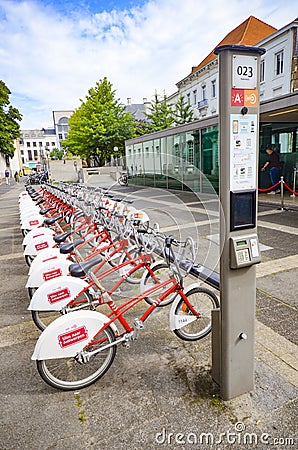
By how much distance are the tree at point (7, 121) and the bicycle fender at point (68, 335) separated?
32.4 m

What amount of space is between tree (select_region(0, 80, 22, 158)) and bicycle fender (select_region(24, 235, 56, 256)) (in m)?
30.0

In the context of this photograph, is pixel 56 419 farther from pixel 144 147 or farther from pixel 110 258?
pixel 144 147

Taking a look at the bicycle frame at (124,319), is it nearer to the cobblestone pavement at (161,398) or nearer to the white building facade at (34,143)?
the cobblestone pavement at (161,398)

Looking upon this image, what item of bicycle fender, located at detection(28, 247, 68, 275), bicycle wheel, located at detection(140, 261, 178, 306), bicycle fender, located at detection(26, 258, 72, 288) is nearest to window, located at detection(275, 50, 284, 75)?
bicycle wheel, located at detection(140, 261, 178, 306)

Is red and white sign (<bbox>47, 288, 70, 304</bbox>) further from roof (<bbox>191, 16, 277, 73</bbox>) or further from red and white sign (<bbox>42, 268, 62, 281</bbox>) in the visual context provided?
roof (<bbox>191, 16, 277, 73</bbox>)

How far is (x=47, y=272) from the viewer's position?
10.6ft

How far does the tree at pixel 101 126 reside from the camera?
1112 inches

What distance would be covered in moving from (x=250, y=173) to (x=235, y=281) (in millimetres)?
667

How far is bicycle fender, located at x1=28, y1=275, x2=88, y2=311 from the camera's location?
2738 mm

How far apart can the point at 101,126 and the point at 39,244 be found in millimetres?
25938

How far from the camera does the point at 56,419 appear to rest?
6.51 feet

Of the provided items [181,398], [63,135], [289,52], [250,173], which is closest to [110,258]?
[181,398]

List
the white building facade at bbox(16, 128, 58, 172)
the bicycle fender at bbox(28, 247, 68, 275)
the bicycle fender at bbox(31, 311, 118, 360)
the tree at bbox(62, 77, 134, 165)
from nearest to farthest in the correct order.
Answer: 1. the bicycle fender at bbox(31, 311, 118, 360)
2. the bicycle fender at bbox(28, 247, 68, 275)
3. the tree at bbox(62, 77, 134, 165)
4. the white building facade at bbox(16, 128, 58, 172)

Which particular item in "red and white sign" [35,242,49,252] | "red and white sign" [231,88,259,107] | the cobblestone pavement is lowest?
the cobblestone pavement
